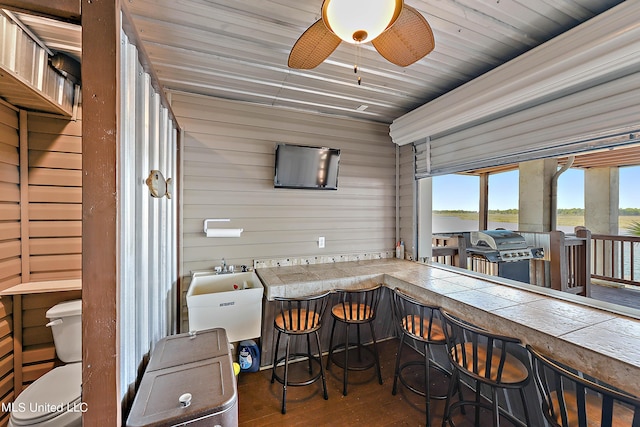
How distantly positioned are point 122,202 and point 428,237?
3200 mm

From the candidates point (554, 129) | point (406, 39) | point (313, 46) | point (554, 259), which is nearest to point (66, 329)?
point (313, 46)

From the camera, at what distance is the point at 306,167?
299cm

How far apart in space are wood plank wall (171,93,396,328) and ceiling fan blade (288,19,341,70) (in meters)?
1.28

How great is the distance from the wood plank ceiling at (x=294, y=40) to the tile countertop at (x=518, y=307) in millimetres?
1871

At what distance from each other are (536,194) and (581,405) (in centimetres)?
407

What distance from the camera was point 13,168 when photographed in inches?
85.3

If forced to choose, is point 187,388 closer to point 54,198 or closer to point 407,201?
point 54,198

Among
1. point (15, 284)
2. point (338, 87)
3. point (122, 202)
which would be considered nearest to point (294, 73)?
point (338, 87)

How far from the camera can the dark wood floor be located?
77.8 inches

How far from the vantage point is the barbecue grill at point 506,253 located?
11.2 ft


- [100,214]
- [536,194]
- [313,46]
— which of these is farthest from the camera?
[536,194]

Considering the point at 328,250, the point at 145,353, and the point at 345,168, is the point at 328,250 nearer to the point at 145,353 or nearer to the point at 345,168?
the point at 345,168

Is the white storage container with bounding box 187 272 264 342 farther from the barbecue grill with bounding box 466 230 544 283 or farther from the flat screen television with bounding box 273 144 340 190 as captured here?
the barbecue grill with bounding box 466 230 544 283

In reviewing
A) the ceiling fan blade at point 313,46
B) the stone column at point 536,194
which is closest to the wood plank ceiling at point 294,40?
the ceiling fan blade at point 313,46
